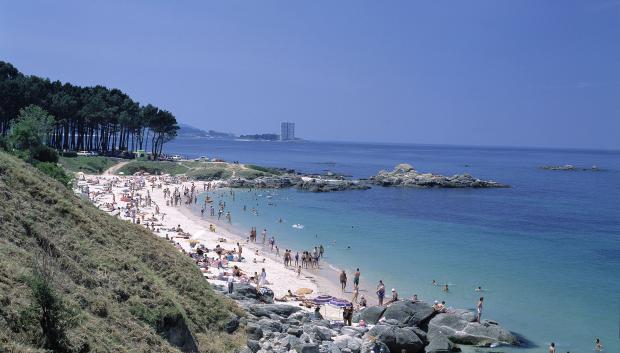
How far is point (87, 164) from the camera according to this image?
74.0 m

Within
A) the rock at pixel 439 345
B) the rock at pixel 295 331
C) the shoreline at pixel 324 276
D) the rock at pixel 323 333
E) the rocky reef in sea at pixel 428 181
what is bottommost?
the shoreline at pixel 324 276

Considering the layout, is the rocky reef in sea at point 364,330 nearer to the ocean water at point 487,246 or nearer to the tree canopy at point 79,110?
the ocean water at point 487,246

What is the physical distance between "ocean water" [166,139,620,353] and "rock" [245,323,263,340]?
1052 centimetres

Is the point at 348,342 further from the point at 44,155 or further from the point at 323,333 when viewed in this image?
the point at 44,155

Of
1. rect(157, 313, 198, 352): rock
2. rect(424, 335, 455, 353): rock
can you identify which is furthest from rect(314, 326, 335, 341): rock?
rect(157, 313, 198, 352): rock

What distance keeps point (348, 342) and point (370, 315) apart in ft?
17.0

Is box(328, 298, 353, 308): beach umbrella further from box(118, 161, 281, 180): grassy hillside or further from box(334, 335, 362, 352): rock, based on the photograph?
box(118, 161, 281, 180): grassy hillside

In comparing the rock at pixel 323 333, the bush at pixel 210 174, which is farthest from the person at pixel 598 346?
the bush at pixel 210 174

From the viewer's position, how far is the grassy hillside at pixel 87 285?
10508 millimetres

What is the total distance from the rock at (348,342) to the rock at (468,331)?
3912 mm

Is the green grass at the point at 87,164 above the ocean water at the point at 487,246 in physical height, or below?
Answer: above

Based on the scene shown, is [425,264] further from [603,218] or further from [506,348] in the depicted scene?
[603,218]

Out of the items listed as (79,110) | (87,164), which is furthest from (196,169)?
(79,110)

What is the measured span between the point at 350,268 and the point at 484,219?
2775 centimetres
